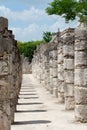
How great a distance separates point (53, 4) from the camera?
58.9 metres

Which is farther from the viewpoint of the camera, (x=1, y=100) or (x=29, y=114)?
(x=29, y=114)

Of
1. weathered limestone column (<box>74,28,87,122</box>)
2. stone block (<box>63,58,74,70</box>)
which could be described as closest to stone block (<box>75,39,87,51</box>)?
weathered limestone column (<box>74,28,87,122</box>)

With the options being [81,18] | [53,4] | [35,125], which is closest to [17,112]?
[35,125]

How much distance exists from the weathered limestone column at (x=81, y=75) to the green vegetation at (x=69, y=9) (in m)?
41.5

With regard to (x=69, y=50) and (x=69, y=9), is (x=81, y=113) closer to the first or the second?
(x=69, y=50)

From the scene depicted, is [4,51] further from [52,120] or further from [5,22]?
[52,120]

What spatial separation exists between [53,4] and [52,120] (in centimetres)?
4637

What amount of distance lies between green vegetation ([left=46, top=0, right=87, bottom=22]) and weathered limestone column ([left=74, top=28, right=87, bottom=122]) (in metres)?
41.5

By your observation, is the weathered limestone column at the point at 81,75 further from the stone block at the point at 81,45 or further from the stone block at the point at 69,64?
the stone block at the point at 69,64

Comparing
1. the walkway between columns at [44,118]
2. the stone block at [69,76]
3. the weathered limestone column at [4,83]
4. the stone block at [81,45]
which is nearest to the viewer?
the weathered limestone column at [4,83]

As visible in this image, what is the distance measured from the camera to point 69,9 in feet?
188

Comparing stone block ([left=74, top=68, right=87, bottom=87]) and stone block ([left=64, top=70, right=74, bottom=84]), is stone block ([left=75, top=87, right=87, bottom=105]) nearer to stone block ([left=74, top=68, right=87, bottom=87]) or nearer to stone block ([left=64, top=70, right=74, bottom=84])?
stone block ([left=74, top=68, right=87, bottom=87])

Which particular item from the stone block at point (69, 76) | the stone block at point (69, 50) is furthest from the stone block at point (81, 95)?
the stone block at point (69, 50)

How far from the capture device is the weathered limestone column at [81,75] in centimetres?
1321
